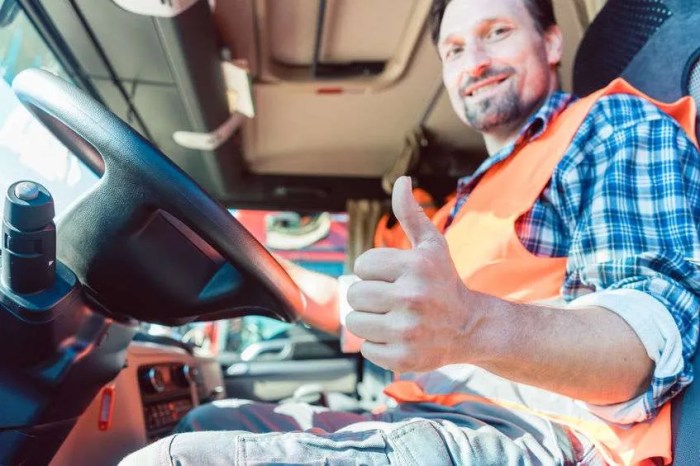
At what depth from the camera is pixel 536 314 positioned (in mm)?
678

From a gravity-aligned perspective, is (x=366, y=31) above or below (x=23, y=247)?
below

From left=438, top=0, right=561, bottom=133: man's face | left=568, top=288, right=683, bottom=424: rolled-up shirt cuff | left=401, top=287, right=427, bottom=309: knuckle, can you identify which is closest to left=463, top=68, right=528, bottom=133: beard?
left=438, top=0, right=561, bottom=133: man's face

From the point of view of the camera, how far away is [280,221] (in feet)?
8.75

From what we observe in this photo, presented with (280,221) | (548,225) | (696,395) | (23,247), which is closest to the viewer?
(23,247)

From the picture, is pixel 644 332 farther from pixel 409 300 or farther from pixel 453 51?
pixel 453 51

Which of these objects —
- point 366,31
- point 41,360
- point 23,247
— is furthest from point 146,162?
point 366,31

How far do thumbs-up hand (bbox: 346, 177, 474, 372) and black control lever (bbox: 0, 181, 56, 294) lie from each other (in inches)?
13.0

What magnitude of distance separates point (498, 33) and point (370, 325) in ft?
3.41

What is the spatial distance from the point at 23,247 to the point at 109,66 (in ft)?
2.88

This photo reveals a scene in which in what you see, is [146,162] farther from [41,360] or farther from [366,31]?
[366,31]

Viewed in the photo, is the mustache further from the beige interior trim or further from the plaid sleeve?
the plaid sleeve

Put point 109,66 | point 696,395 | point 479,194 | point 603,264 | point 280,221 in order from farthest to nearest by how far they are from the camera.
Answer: point 280,221, point 109,66, point 479,194, point 603,264, point 696,395

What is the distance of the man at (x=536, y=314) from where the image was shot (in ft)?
1.88

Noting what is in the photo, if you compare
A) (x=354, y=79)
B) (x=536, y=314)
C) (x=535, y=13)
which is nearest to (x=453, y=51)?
(x=535, y=13)
